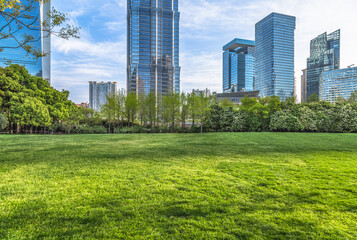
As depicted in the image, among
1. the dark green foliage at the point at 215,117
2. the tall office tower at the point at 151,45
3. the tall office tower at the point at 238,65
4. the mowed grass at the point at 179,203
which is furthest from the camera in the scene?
the tall office tower at the point at 238,65

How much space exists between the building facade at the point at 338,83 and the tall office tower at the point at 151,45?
79.3m

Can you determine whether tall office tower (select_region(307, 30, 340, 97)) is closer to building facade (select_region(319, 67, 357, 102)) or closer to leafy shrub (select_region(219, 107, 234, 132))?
building facade (select_region(319, 67, 357, 102))

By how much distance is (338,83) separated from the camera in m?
91.6

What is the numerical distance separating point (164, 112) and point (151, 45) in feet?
250

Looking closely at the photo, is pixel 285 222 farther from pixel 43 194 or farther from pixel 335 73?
pixel 335 73

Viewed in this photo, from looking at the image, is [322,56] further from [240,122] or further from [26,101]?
[26,101]

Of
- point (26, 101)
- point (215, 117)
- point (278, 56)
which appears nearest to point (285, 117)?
point (215, 117)

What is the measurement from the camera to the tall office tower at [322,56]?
130 meters

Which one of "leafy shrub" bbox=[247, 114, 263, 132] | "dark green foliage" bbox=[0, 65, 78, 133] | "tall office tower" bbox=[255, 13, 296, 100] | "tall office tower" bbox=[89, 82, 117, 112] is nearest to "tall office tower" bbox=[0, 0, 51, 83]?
"dark green foliage" bbox=[0, 65, 78, 133]

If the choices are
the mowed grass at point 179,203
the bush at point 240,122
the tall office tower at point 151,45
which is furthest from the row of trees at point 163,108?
the tall office tower at point 151,45

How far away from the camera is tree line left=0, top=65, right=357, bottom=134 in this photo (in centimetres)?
1727

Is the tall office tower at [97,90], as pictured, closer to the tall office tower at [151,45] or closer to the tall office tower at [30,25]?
the tall office tower at [151,45]

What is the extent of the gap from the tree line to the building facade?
87.8 metres

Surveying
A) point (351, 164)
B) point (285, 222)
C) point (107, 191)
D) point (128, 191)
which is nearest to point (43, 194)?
point (107, 191)
